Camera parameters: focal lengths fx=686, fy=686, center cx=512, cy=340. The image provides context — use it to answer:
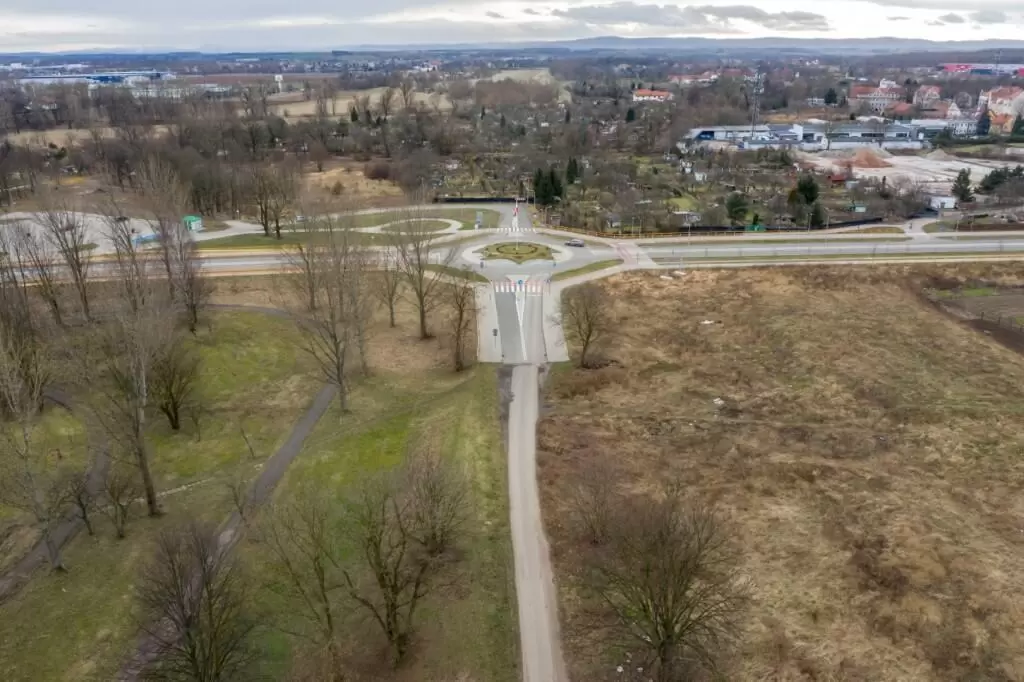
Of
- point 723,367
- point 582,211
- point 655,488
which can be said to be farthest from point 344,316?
point 582,211

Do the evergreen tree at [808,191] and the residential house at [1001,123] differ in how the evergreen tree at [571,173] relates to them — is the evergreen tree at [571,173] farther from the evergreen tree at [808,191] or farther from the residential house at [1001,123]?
the residential house at [1001,123]

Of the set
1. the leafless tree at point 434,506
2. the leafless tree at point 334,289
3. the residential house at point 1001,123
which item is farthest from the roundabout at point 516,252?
the residential house at point 1001,123

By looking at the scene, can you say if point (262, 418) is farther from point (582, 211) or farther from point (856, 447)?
point (582, 211)

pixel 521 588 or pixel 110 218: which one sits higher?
pixel 110 218

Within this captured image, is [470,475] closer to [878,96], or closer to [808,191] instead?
[808,191]

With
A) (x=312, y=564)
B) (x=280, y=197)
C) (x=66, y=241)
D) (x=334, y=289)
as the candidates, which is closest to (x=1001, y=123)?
(x=280, y=197)

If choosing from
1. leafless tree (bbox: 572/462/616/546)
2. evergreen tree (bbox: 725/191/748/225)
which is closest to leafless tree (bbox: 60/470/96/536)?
leafless tree (bbox: 572/462/616/546)
